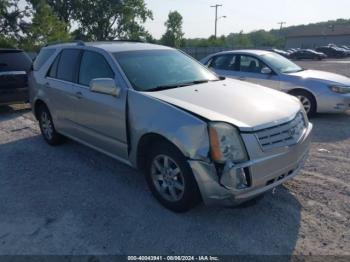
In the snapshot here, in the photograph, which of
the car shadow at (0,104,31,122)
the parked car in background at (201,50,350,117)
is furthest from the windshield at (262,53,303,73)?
the car shadow at (0,104,31,122)

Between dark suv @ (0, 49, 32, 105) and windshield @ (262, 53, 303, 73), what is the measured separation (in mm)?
6063

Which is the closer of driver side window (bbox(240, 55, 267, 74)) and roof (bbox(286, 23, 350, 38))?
driver side window (bbox(240, 55, 267, 74))

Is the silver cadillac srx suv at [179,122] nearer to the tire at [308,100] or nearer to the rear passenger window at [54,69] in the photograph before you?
the rear passenger window at [54,69]

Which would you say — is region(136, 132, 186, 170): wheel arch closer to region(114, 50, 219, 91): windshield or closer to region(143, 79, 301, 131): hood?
region(143, 79, 301, 131): hood

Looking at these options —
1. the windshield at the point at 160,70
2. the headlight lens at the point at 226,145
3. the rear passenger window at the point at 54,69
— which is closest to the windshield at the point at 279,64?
the windshield at the point at 160,70

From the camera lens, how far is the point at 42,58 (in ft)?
19.5

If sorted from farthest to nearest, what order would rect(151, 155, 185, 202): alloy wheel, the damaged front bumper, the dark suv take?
the dark suv < rect(151, 155, 185, 202): alloy wheel < the damaged front bumper

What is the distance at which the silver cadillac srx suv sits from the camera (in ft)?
9.74

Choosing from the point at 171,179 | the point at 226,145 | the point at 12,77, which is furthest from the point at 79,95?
the point at 12,77

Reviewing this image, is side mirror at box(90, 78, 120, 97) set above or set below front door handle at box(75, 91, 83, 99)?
above

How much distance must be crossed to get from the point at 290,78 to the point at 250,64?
105 centimetres

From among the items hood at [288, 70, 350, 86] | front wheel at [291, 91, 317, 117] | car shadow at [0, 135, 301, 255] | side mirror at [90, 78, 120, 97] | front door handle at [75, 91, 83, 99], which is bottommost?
car shadow at [0, 135, 301, 255]

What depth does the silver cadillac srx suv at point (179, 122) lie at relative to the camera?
2969 mm

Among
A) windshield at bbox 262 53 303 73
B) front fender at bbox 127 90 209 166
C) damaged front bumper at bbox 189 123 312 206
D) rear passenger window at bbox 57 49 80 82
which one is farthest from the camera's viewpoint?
windshield at bbox 262 53 303 73
